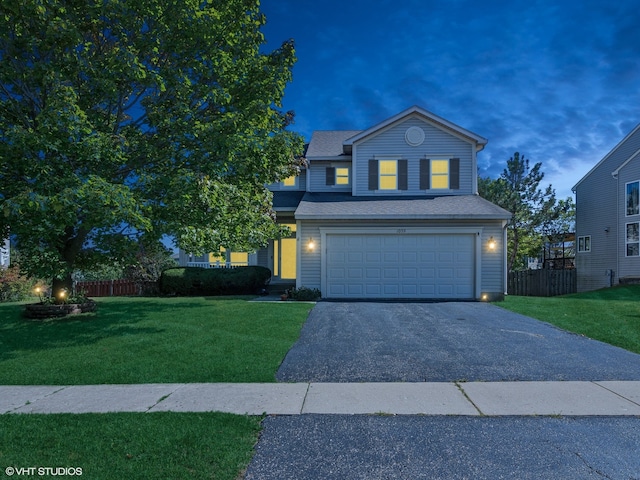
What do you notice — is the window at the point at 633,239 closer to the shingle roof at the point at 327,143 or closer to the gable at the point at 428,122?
the gable at the point at 428,122

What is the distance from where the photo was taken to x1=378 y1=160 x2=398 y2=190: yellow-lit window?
16422 millimetres

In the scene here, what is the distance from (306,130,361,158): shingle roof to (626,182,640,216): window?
14.2m

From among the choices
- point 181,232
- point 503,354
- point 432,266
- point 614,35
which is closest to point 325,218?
point 432,266

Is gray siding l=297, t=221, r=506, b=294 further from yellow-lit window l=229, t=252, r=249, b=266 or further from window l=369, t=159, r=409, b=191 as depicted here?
yellow-lit window l=229, t=252, r=249, b=266

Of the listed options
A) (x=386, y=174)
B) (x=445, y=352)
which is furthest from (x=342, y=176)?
(x=445, y=352)

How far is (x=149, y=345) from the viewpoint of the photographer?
285 inches

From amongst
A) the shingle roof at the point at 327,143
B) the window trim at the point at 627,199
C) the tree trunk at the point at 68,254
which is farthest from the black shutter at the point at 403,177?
the window trim at the point at 627,199

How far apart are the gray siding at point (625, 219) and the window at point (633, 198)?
174mm

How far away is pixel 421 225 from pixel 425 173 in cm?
324

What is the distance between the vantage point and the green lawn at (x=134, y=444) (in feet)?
9.65

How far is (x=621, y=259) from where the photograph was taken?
772 inches

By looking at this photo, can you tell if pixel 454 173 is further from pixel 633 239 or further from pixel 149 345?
pixel 149 345
